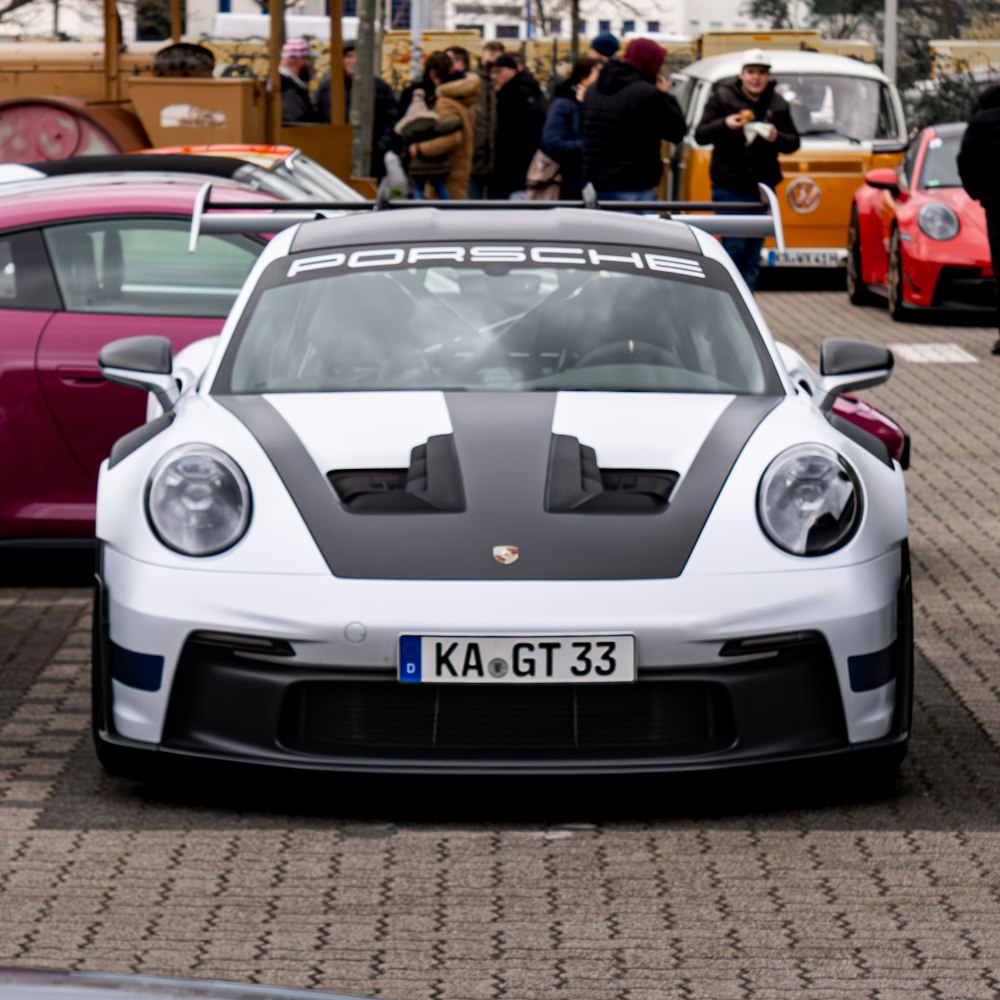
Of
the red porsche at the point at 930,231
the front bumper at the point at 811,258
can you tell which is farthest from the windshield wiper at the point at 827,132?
the red porsche at the point at 930,231

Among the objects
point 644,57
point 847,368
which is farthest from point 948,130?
point 847,368

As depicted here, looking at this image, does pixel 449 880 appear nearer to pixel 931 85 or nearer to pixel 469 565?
pixel 469 565

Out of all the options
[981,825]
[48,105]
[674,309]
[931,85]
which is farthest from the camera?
[931,85]

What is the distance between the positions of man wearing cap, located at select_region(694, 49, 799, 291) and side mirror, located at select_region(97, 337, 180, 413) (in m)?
8.86

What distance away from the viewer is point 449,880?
482 centimetres

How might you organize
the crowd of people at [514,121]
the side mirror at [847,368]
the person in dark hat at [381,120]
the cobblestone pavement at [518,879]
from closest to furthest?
the cobblestone pavement at [518,879]
the side mirror at [847,368]
the crowd of people at [514,121]
the person in dark hat at [381,120]

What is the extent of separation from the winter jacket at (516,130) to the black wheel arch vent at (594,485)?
16926 millimetres

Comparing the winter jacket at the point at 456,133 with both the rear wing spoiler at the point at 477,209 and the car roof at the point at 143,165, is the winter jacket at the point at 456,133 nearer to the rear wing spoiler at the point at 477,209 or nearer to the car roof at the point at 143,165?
the car roof at the point at 143,165

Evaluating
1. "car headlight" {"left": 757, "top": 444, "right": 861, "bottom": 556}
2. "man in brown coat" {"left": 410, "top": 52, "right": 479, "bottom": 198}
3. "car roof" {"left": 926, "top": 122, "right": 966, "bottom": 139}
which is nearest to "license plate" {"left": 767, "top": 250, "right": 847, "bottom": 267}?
"car roof" {"left": 926, "top": 122, "right": 966, "bottom": 139}

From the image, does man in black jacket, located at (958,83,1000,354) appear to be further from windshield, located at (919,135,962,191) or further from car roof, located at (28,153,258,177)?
car roof, located at (28,153,258,177)

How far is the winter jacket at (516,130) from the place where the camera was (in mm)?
22078

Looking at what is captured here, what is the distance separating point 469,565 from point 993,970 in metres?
1.47

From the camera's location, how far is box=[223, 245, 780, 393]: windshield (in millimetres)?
5969

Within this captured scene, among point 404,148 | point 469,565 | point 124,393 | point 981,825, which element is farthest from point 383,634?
point 404,148
